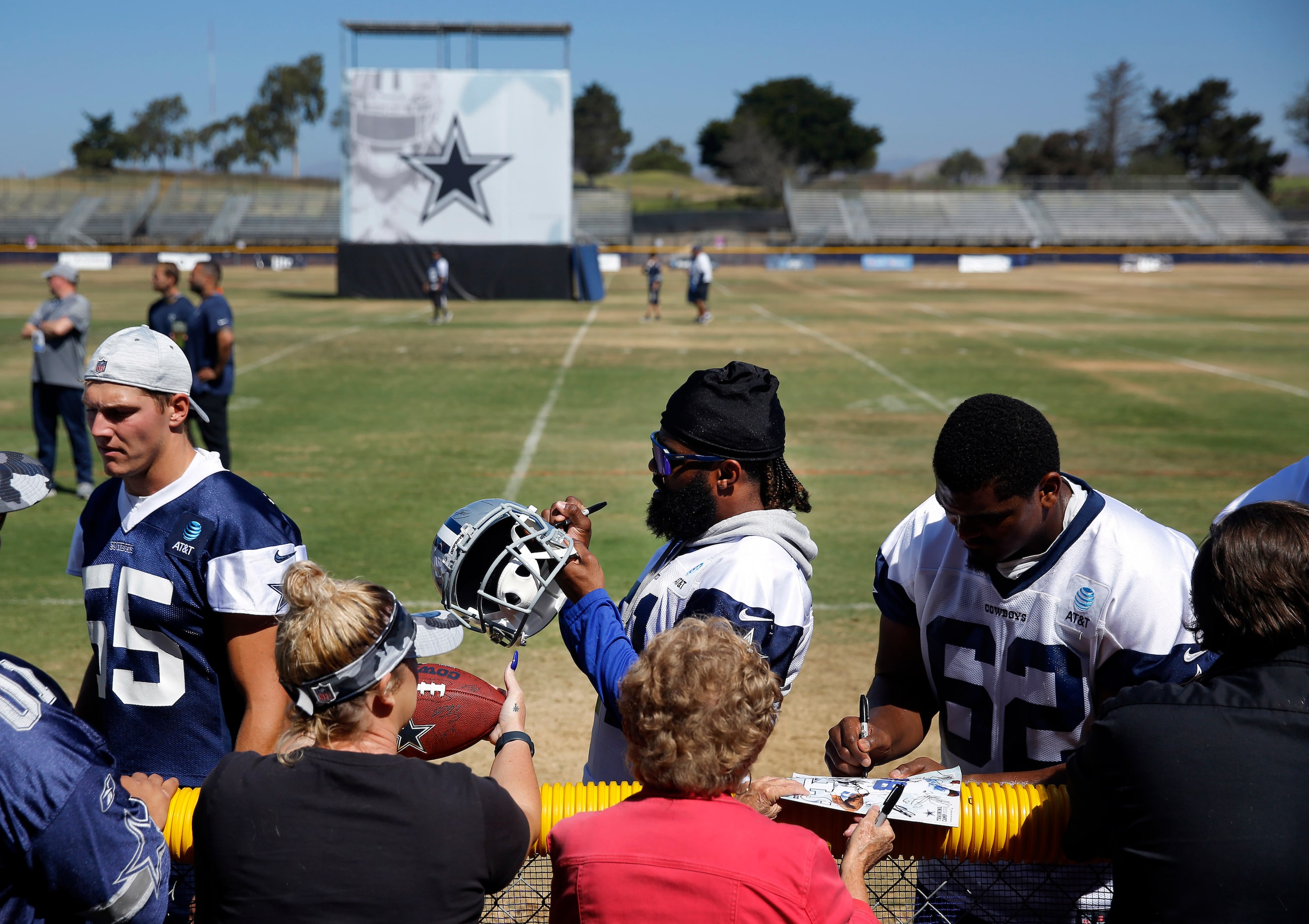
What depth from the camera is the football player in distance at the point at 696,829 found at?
6.46 ft

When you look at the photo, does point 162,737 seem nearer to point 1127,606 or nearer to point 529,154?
point 1127,606

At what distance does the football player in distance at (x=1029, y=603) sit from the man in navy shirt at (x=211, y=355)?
8954 mm

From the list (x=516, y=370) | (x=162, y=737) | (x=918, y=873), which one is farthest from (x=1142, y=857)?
(x=516, y=370)

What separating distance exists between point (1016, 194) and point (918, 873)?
259 ft

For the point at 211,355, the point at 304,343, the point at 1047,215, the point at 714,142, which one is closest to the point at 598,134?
the point at 714,142

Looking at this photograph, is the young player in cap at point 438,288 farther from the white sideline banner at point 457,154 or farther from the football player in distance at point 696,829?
the football player in distance at point 696,829

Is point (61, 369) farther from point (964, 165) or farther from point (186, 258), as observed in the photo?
point (964, 165)

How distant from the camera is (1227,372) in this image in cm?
1925

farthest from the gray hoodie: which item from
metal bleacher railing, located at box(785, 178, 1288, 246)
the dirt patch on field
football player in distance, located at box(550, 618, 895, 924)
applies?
metal bleacher railing, located at box(785, 178, 1288, 246)

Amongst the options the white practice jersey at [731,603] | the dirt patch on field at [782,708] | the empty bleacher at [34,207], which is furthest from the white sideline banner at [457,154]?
the empty bleacher at [34,207]

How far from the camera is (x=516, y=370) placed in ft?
63.4

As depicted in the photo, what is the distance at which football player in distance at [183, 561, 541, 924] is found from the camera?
2.05 metres

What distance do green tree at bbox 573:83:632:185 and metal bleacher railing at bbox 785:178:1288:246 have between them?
59.0 meters

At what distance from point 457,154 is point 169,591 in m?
35.5
